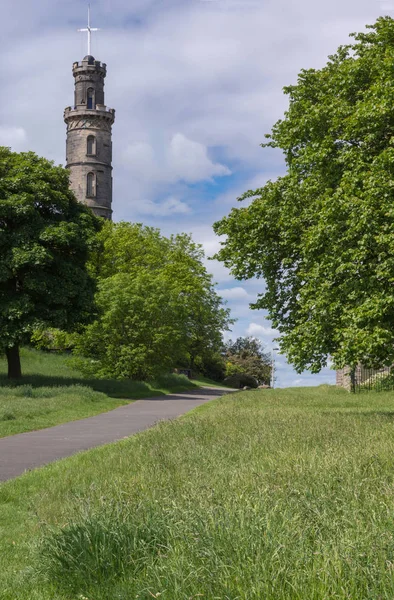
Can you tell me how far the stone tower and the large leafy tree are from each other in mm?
68309

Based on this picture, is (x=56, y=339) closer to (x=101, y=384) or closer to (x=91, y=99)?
(x=101, y=384)

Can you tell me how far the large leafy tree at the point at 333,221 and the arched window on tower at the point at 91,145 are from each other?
69.4 meters

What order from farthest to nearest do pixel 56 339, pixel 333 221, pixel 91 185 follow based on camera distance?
1. pixel 91 185
2. pixel 56 339
3. pixel 333 221

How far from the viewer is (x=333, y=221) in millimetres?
18484

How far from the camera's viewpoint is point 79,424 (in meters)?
19.3

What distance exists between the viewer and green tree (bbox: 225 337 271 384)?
82.4 metres

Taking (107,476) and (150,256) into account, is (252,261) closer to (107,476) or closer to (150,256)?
(107,476)

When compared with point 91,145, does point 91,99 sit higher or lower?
higher

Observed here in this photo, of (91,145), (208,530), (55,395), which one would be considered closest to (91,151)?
(91,145)

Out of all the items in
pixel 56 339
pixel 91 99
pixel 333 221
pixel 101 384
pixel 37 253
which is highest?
pixel 91 99

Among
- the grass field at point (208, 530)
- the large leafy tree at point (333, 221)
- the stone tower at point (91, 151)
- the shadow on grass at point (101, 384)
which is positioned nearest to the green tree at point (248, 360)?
the stone tower at point (91, 151)

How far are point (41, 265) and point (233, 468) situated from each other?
2745 centimetres

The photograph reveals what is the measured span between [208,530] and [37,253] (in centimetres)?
2883

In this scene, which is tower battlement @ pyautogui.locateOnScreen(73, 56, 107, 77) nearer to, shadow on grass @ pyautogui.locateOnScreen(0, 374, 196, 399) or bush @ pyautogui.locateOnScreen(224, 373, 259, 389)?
bush @ pyautogui.locateOnScreen(224, 373, 259, 389)
